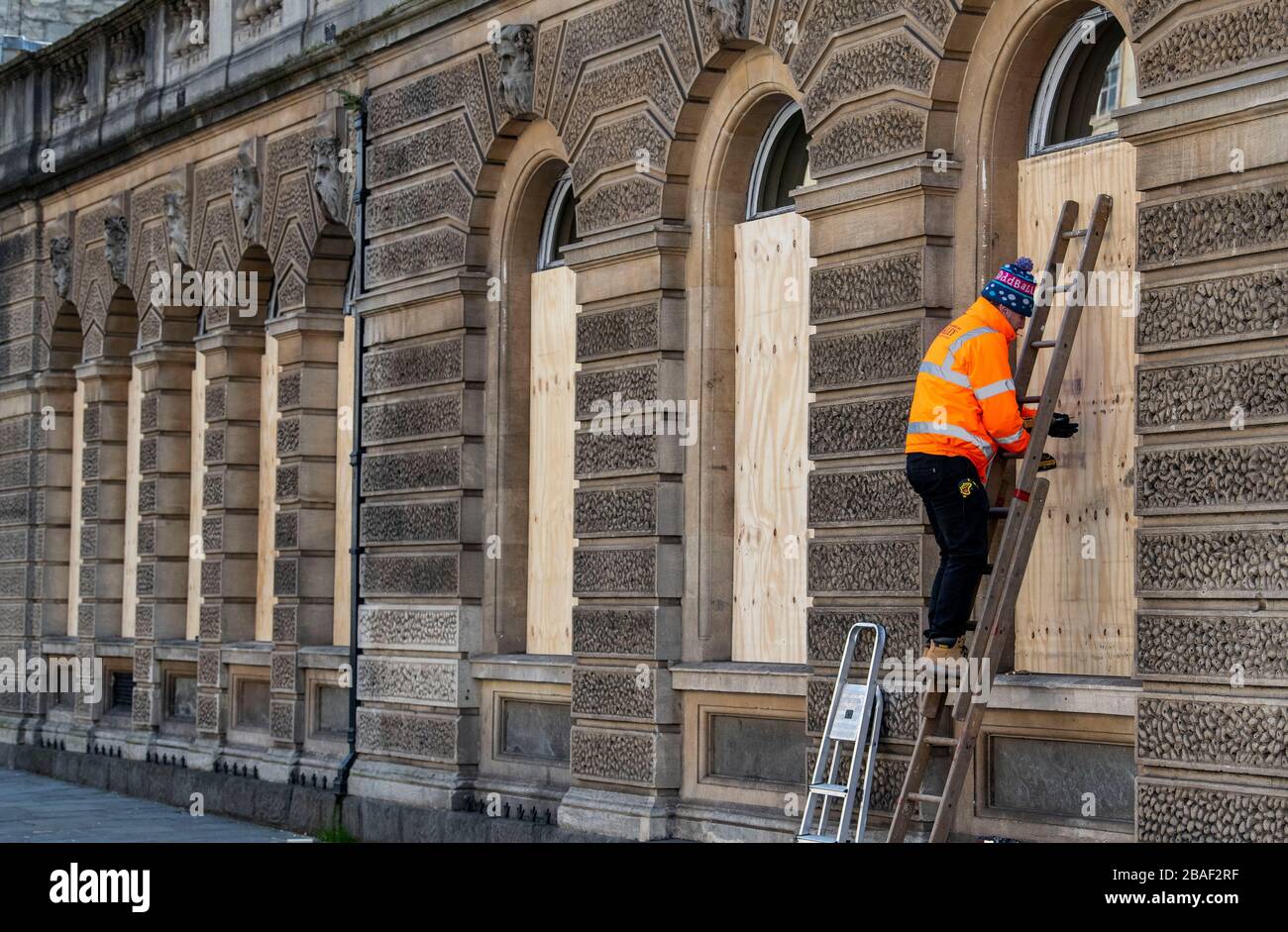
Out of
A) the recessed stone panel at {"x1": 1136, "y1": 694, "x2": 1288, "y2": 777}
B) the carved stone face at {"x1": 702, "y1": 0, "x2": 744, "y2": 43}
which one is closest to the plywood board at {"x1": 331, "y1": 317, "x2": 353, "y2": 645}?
the carved stone face at {"x1": 702, "y1": 0, "x2": 744, "y2": 43}

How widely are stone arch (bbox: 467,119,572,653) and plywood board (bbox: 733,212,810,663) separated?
2.70 meters

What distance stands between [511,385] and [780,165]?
3.24m

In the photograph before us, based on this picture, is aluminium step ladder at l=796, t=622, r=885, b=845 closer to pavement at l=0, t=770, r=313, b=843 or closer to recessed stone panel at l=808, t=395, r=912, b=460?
recessed stone panel at l=808, t=395, r=912, b=460

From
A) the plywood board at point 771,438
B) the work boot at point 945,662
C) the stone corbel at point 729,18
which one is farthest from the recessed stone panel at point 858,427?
the stone corbel at point 729,18

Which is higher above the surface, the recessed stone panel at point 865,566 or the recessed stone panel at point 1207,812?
the recessed stone panel at point 865,566

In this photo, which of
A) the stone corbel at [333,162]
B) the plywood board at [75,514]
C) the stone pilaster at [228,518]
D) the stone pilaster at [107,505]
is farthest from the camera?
the plywood board at [75,514]

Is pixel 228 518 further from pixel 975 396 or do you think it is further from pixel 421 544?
pixel 975 396

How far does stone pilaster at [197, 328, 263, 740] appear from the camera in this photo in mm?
20906

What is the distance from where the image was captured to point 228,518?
68.6 feet

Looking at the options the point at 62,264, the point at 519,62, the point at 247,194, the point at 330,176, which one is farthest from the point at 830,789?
the point at 62,264

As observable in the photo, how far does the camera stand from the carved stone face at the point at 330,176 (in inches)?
744

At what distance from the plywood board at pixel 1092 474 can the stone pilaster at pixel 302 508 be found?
864cm

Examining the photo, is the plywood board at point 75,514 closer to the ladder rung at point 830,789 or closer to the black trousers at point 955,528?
the ladder rung at point 830,789
